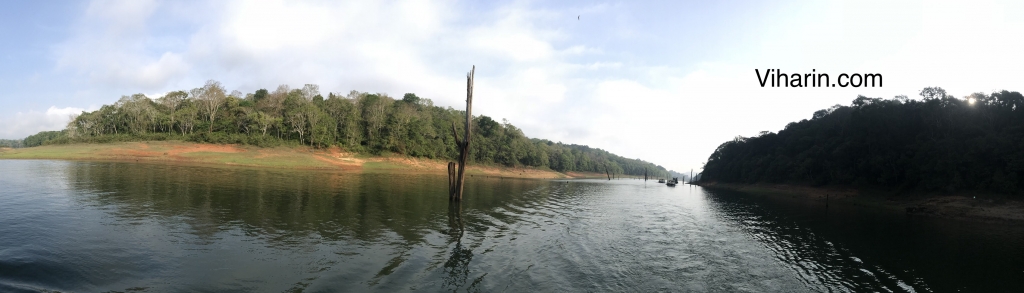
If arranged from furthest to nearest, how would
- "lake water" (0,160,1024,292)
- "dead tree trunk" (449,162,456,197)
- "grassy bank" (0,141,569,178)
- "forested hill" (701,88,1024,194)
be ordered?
"grassy bank" (0,141,569,178) < "forested hill" (701,88,1024,194) < "dead tree trunk" (449,162,456,197) < "lake water" (0,160,1024,292)

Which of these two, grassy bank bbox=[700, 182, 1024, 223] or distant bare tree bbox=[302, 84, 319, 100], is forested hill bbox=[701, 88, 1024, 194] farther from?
distant bare tree bbox=[302, 84, 319, 100]

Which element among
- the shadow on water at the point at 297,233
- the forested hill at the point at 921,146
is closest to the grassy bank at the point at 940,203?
the forested hill at the point at 921,146

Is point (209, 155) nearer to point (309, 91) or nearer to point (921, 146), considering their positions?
point (309, 91)

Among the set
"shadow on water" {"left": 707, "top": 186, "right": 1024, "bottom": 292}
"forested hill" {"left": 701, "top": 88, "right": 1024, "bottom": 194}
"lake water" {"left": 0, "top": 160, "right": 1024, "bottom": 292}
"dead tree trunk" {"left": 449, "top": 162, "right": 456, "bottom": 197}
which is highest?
"forested hill" {"left": 701, "top": 88, "right": 1024, "bottom": 194}

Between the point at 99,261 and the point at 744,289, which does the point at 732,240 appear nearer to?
the point at 744,289

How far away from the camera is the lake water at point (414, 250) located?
9.56 meters

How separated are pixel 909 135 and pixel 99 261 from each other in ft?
231

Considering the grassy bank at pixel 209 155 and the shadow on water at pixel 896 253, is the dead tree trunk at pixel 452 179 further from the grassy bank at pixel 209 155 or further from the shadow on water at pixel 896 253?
the grassy bank at pixel 209 155

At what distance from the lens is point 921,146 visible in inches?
1734

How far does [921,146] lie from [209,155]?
92210 millimetres

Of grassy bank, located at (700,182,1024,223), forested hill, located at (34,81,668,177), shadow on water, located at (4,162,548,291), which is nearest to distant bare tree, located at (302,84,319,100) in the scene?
forested hill, located at (34,81,668,177)

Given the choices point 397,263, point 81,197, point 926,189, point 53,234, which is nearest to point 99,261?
point 53,234

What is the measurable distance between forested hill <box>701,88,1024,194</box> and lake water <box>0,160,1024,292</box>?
1848 centimetres

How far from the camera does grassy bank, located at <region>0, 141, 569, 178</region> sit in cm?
5534
